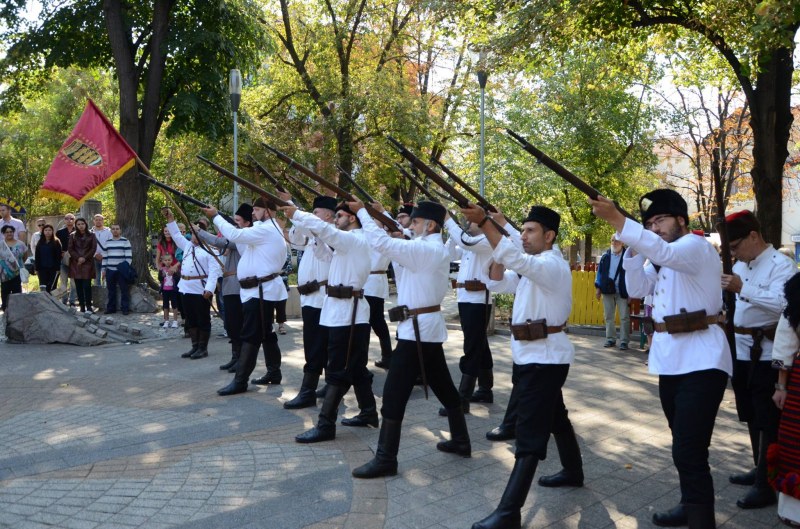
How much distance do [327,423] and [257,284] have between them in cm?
249

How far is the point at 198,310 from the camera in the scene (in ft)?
34.4

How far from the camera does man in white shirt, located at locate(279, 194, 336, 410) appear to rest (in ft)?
24.1

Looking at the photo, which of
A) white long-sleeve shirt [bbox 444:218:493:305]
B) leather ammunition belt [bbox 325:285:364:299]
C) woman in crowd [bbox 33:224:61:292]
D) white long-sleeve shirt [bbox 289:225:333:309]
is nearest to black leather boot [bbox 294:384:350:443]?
leather ammunition belt [bbox 325:285:364:299]

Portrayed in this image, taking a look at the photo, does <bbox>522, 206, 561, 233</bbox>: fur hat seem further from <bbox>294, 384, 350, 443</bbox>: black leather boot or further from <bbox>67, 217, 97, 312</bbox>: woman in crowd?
<bbox>67, 217, 97, 312</bbox>: woman in crowd

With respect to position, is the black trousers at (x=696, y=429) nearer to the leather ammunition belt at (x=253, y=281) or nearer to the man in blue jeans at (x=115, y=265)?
the leather ammunition belt at (x=253, y=281)

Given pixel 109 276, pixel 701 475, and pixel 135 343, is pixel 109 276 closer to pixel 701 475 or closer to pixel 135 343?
pixel 135 343

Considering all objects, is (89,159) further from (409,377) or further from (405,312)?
(409,377)

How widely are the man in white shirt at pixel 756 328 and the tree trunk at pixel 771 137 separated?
5565mm

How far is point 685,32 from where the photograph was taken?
530 inches

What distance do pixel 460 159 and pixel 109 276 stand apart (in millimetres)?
18647

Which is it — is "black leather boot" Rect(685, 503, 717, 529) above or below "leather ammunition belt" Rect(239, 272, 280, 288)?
below

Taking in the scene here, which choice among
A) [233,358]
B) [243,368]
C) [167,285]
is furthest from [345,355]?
[167,285]

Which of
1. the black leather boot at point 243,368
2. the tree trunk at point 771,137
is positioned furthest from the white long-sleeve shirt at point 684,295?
the tree trunk at point 771,137

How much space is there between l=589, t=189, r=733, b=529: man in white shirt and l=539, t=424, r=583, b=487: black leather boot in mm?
704
